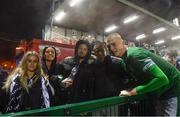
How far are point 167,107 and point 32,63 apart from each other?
141 centimetres

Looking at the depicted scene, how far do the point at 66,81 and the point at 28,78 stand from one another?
0.45 m

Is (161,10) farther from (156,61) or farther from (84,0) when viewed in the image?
(156,61)

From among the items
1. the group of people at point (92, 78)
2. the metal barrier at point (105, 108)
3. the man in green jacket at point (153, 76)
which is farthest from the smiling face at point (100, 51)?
the metal barrier at point (105, 108)

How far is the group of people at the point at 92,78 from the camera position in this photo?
1.82m

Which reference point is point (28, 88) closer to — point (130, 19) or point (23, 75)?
point (23, 75)

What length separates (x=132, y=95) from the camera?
1.67 meters

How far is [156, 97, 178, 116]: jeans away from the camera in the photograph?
6.05 feet

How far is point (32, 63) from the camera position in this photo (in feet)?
7.70

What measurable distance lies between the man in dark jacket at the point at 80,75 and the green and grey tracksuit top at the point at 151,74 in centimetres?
58

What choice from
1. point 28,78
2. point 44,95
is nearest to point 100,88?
point 44,95

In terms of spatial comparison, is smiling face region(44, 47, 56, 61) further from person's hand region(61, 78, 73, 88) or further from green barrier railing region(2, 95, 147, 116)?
green barrier railing region(2, 95, 147, 116)

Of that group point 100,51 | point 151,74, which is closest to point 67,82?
point 100,51

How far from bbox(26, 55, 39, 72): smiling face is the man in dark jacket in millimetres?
387

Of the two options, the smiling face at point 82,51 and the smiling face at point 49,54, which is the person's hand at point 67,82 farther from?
the smiling face at point 49,54
